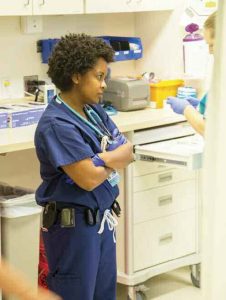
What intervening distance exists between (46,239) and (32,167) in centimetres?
104

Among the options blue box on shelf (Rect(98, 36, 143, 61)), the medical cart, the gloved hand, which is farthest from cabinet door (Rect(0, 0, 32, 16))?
the gloved hand

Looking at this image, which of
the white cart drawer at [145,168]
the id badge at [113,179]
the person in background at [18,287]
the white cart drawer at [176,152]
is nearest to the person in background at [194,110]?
the white cart drawer at [176,152]

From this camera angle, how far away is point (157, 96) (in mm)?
3680

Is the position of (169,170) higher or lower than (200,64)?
lower

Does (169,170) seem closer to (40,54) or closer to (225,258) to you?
(40,54)

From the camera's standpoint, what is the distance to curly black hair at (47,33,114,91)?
235cm

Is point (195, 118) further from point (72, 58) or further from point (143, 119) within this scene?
point (72, 58)

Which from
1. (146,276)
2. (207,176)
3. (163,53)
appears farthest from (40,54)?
(207,176)

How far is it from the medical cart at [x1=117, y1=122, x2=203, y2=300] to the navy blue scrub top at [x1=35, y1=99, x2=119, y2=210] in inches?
28.8

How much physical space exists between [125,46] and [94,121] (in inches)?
53.5

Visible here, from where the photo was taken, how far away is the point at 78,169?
231 cm

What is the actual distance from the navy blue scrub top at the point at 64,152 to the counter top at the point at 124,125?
34 cm

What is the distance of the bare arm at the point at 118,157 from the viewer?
93.4 inches

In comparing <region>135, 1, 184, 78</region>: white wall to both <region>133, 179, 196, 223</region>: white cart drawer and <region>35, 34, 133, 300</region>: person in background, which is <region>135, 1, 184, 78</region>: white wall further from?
<region>35, 34, 133, 300</region>: person in background
